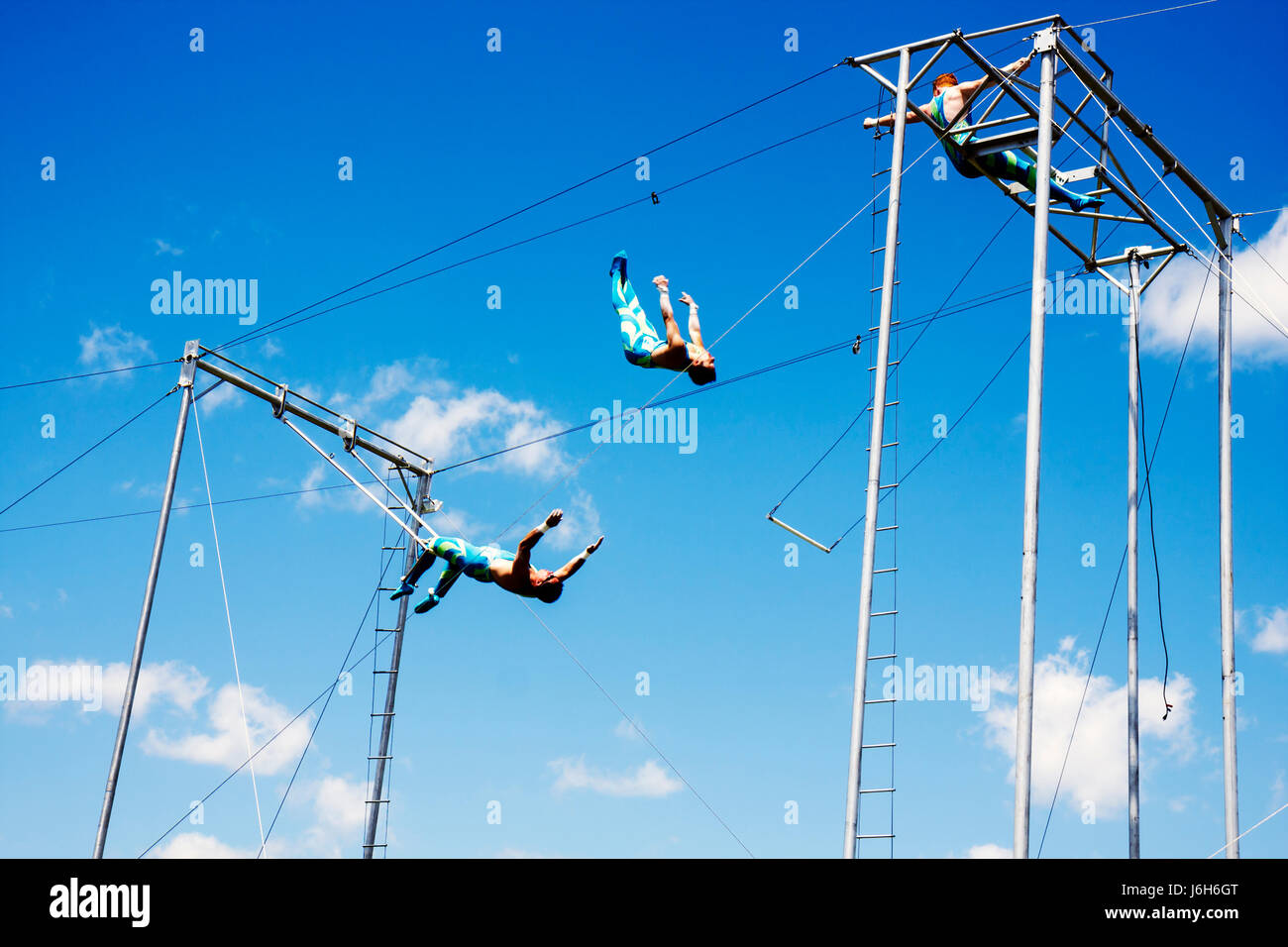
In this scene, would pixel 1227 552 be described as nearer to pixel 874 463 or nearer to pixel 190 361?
pixel 874 463

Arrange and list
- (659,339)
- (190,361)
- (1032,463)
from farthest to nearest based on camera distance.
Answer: (190,361) → (659,339) → (1032,463)

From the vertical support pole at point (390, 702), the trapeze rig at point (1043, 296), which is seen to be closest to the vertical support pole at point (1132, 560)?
the trapeze rig at point (1043, 296)

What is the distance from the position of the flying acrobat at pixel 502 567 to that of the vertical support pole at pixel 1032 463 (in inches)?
146

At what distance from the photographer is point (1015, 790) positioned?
1004 centimetres

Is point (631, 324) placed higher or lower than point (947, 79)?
lower

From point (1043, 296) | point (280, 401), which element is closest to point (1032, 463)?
point (1043, 296)

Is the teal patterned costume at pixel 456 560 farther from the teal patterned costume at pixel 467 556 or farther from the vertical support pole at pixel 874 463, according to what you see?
the vertical support pole at pixel 874 463

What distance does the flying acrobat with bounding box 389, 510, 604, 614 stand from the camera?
12117mm

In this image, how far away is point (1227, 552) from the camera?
13.5 meters

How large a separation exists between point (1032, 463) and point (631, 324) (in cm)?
387

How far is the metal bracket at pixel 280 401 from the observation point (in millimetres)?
16141
